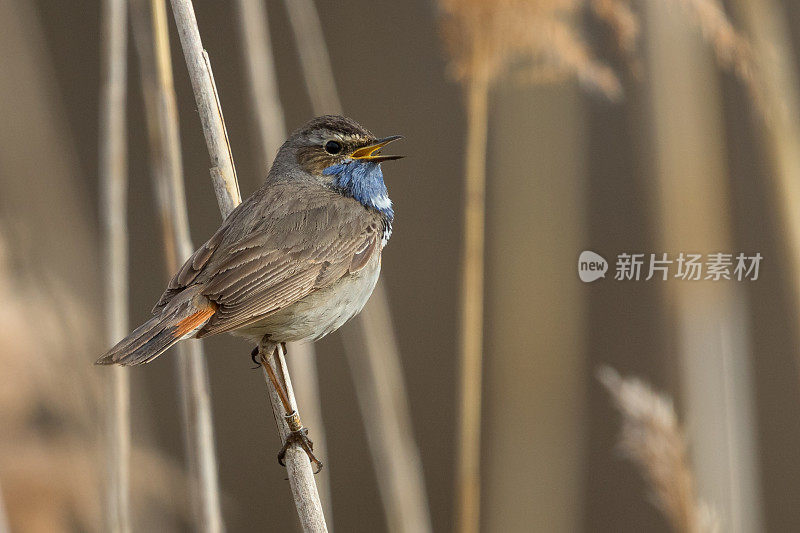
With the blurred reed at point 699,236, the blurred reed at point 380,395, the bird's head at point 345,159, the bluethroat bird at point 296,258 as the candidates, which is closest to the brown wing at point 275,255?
the bluethroat bird at point 296,258

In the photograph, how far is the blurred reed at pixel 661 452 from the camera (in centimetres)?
259

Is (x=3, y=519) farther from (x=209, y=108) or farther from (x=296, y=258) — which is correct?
(x=209, y=108)

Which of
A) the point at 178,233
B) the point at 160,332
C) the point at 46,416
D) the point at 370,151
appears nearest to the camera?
the point at 160,332

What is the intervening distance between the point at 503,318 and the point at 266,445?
2.23 m

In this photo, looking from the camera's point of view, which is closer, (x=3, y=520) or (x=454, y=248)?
(x=3, y=520)

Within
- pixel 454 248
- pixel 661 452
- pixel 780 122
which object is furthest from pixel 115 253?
pixel 454 248

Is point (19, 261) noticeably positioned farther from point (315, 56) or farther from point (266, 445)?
point (266, 445)

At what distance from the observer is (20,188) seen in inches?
140

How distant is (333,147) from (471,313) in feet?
2.12

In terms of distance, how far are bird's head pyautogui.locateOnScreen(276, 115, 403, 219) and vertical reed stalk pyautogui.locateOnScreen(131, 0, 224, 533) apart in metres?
0.42

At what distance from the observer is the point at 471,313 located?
2.89m

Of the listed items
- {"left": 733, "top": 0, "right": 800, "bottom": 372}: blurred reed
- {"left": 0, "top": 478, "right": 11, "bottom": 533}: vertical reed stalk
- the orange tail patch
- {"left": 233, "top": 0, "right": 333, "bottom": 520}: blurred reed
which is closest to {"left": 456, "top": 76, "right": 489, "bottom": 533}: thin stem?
{"left": 233, "top": 0, "right": 333, "bottom": 520}: blurred reed

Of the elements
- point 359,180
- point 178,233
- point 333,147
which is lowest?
point 178,233

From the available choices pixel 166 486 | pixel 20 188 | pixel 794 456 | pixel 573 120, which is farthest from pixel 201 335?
pixel 794 456
